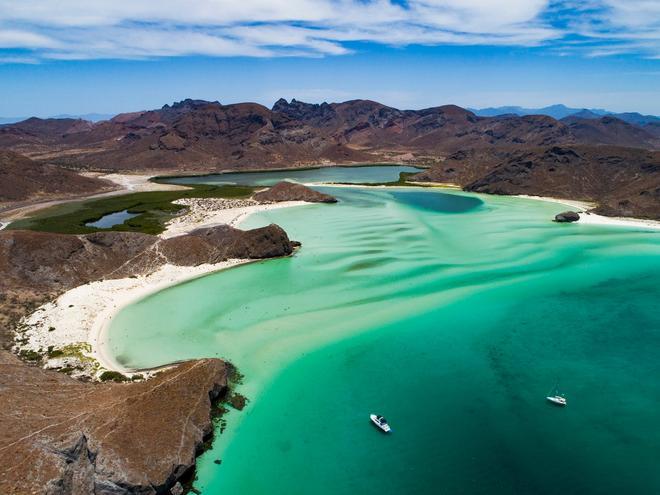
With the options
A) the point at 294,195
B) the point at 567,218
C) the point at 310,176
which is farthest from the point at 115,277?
the point at 310,176

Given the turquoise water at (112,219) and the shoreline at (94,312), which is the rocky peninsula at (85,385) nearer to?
the shoreline at (94,312)

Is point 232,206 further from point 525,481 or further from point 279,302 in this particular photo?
point 525,481

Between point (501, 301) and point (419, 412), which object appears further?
point (501, 301)

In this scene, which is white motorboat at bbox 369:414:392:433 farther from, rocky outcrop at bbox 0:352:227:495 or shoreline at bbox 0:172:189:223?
shoreline at bbox 0:172:189:223

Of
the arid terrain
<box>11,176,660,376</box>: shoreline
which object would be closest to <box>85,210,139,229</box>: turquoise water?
the arid terrain

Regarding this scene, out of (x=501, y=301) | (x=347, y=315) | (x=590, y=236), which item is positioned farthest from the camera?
(x=590, y=236)

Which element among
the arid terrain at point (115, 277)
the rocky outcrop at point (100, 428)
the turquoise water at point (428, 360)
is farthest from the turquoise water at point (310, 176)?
the rocky outcrop at point (100, 428)

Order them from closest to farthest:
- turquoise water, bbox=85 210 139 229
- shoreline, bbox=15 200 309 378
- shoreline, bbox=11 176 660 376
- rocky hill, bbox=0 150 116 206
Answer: shoreline, bbox=15 200 309 378
shoreline, bbox=11 176 660 376
turquoise water, bbox=85 210 139 229
rocky hill, bbox=0 150 116 206

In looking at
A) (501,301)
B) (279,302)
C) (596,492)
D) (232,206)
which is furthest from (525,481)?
(232,206)
